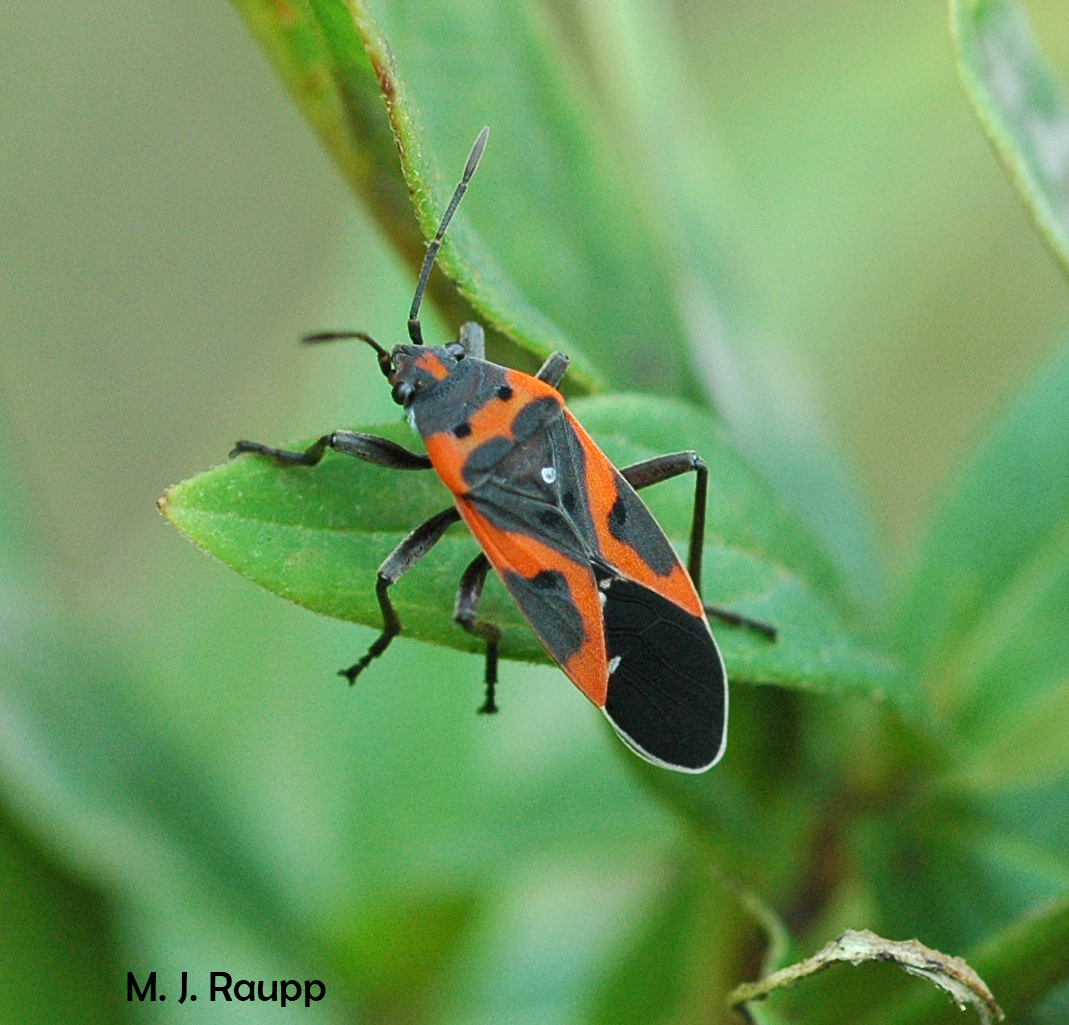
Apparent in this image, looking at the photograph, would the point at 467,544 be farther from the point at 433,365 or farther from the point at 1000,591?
the point at 1000,591

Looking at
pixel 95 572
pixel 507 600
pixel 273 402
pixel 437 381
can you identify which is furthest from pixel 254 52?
pixel 507 600

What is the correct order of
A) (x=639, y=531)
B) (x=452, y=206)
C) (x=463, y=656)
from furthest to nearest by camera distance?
(x=463, y=656) → (x=639, y=531) → (x=452, y=206)

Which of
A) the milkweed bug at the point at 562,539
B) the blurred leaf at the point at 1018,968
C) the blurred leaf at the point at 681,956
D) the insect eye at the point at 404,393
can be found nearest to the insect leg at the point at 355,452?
the milkweed bug at the point at 562,539

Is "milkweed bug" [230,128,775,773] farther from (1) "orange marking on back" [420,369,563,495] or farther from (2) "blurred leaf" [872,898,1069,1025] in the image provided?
(2) "blurred leaf" [872,898,1069,1025]

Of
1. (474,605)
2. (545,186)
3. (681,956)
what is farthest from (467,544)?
(681,956)

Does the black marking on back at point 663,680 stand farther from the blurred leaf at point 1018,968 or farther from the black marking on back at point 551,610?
the blurred leaf at point 1018,968

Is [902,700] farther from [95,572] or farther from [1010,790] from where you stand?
[95,572]
